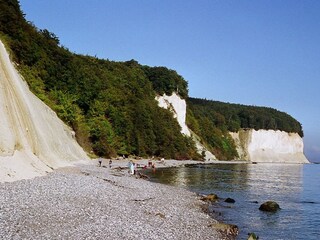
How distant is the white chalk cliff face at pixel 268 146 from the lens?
16888 centimetres

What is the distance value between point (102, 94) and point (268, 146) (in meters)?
126

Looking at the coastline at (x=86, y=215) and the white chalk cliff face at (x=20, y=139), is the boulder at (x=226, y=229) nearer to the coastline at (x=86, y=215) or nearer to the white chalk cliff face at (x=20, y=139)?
the coastline at (x=86, y=215)

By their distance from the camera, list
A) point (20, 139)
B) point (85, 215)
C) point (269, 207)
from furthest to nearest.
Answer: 1. point (269, 207)
2. point (20, 139)
3. point (85, 215)

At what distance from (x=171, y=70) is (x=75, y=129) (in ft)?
236

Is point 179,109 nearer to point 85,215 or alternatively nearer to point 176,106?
point 176,106

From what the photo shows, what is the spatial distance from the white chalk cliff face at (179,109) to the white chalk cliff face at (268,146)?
4765 centimetres

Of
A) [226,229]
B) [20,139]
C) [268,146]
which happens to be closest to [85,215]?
[226,229]

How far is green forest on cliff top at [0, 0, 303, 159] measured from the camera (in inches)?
2109

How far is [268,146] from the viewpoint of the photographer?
18088 cm

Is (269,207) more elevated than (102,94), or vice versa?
(102,94)

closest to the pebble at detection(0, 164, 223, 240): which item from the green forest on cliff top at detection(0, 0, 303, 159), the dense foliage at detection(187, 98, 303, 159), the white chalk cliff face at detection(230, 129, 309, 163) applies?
the green forest on cliff top at detection(0, 0, 303, 159)

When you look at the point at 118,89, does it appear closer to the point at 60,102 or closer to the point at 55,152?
the point at 60,102

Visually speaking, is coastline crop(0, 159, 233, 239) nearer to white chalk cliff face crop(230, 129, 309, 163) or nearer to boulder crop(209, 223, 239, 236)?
boulder crop(209, 223, 239, 236)

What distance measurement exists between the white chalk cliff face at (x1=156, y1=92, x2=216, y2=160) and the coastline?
92649 millimetres
